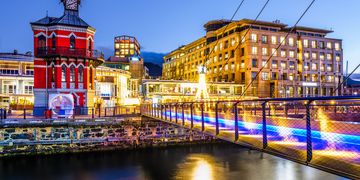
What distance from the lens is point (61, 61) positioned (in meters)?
34.1

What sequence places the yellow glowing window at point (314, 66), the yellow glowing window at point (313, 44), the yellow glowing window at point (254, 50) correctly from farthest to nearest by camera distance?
the yellow glowing window at point (313, 44) → the yellow glowing window at point (314, 66) → the yellow glowing window at point (254, 50)

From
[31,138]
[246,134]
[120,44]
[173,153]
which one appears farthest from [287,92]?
[120,44]

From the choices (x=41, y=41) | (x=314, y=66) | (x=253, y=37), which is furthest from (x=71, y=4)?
(x=314, y=66)

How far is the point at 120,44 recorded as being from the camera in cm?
12394

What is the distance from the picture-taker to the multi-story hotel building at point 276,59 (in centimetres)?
6788

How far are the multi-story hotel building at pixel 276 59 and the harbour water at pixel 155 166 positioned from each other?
1597 inches

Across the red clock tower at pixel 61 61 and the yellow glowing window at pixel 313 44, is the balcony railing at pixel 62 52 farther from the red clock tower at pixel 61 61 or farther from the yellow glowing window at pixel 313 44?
the yellow glowing window at pixel 313 44

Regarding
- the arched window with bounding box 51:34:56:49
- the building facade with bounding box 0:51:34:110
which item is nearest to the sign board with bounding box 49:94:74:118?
the arched window with bounding box 51:34:56:49

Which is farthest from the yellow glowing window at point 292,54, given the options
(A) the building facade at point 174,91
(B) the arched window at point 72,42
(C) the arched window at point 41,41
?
(C) the arched window at point 41,41

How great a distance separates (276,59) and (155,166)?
54259 mm

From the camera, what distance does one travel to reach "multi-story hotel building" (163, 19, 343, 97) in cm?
6788

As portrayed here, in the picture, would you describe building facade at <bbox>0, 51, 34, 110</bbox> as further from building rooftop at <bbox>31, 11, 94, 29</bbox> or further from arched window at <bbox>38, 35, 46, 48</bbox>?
building rooftop at <bbox>31, 11, 94, 29</bbox>

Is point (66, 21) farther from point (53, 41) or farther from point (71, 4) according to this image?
point (71, 4)

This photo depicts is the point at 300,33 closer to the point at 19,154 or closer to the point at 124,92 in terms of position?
the point at 124,92
